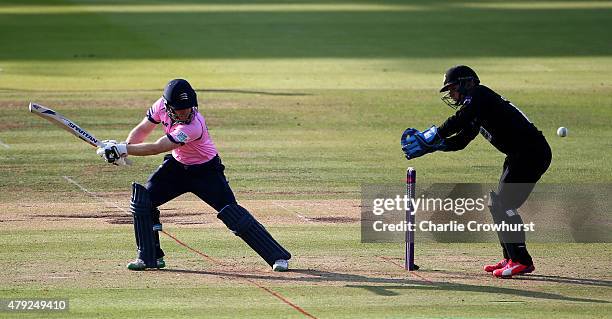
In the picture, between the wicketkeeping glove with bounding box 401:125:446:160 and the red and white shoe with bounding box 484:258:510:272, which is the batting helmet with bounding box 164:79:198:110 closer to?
the wicketkeeping glove with bounding box 401:125:446:160

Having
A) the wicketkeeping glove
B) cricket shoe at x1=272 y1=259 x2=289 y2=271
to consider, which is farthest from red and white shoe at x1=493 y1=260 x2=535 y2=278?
cricket shoe at x1=272 y1=259 x2=289 y2=271

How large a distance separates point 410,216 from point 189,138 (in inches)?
87.4

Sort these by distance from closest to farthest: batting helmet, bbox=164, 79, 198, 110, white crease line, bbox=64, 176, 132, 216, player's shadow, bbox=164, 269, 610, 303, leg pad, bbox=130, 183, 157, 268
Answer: player's shadow, bbox=164, 269, 610, 303
batting helmet, bbox=164, 79, 198, 110
leg pad, bbox=130, 183, 157, 268
white crease line, bbox=64, 176, 132, 216

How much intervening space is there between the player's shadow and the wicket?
0.37m

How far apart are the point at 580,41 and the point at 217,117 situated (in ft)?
A: 52.8

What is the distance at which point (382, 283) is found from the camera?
11.9 meters

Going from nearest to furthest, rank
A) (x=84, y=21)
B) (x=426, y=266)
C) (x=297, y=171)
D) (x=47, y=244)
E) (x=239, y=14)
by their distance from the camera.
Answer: (x=426, y=266), (x=47, y=244), (x=297, y=171), (x=84, y=21), (x=239, y=14)

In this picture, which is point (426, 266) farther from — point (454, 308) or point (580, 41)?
point (580, 41)

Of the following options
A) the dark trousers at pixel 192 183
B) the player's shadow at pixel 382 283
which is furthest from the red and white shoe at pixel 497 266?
the dark trousers at pixel 192 183

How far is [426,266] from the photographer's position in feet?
41.9

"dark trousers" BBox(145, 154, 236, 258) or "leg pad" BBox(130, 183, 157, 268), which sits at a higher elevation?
"dark trousers" BBox(145, 154, 236, 258)

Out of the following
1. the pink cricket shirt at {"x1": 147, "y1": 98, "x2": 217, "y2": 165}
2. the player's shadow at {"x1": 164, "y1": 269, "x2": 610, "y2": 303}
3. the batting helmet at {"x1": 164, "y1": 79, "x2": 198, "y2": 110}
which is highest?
the batting helmet at {"x1": 164, "y1": 79, "x2": 198, "y2": 110}

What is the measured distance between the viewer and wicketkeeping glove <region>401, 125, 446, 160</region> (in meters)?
12.2

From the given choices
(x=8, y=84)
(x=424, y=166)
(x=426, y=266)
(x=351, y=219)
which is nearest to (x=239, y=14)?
(x=8, y=84)
